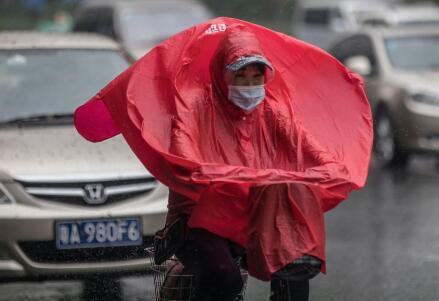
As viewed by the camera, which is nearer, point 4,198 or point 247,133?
point 247,133

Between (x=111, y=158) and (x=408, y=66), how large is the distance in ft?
29.0

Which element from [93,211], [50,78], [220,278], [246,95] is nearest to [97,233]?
[93,211]

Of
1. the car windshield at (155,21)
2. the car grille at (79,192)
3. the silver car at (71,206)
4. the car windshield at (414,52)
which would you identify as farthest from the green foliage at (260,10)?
the car grille at (79,192)

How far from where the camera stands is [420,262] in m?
9.06

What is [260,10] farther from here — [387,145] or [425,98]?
[425,98]

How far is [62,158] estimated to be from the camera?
766 centimetres

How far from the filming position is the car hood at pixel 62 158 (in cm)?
748

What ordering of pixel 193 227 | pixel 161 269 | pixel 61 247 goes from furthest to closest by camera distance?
1. pixel 61 247
2. pixel 161 269
3. pixel 193 227

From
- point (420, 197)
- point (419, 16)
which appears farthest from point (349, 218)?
point (419, 16)

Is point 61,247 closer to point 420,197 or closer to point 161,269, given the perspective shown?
point 161,269

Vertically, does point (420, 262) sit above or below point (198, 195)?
below

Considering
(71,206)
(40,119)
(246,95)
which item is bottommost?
(71,206)

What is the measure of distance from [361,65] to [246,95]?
36.6ft

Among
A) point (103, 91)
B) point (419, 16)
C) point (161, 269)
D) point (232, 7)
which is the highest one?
point (103, 91)
